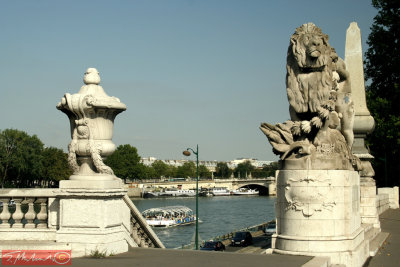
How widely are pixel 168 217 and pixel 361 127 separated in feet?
147

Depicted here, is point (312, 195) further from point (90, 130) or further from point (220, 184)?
point (220, 184)

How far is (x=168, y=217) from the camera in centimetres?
5816

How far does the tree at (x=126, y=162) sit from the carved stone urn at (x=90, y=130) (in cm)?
10725

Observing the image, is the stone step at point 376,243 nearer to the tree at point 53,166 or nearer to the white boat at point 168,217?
the white boat at point 168,217

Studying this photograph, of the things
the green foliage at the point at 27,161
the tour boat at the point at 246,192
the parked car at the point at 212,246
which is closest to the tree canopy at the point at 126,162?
the tour boat at the point at 246,192

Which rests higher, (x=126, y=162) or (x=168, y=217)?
(x=126, y=162)

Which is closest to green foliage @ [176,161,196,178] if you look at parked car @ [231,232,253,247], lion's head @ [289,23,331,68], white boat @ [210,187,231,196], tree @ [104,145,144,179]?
white boat @ [210,187,231,196]

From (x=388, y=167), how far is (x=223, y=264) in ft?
99.5

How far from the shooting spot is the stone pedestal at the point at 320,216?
8.60 metres

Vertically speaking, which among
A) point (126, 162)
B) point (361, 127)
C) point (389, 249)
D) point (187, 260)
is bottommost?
point (389, 249)

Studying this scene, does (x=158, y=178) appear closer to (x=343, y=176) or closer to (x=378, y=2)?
(x=378, y=2)

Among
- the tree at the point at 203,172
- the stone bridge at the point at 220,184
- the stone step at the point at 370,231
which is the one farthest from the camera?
the tree at the point at 203,172

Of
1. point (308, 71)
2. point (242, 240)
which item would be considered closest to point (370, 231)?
point (308, 71)

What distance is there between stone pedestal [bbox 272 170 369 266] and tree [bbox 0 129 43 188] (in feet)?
207
